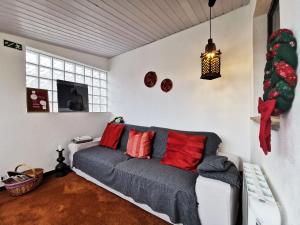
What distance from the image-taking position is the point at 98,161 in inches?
84.0

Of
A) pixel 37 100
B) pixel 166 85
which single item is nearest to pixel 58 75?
pixel 37 100

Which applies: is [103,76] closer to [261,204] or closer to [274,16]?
[274,16]

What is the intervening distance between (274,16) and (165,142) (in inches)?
73.6

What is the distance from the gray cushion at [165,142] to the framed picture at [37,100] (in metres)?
1.95

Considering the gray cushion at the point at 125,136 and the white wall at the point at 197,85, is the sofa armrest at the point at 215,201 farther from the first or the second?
the gray cushion at the point at 125,136

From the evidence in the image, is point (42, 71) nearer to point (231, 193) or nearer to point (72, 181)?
point (72, 181)

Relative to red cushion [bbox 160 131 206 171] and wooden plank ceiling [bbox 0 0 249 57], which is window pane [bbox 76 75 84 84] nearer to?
wooden plank ceiling [bbox 0 0 249 57]

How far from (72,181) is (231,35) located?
126 inches

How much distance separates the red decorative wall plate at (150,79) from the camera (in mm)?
2643

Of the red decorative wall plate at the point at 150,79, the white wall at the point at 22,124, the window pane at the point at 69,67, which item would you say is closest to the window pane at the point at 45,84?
the white wall at the point at 22,124

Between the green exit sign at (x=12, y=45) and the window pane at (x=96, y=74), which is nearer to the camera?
the green exit sign at (x=12, y=45)

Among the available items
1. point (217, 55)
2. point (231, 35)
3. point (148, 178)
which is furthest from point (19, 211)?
point (231, 35)

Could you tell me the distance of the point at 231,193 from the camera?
1.17 metres

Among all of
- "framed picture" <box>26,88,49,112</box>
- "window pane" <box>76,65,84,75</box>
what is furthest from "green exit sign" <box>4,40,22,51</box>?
"window pane" <box>76,65,84,75</box>
